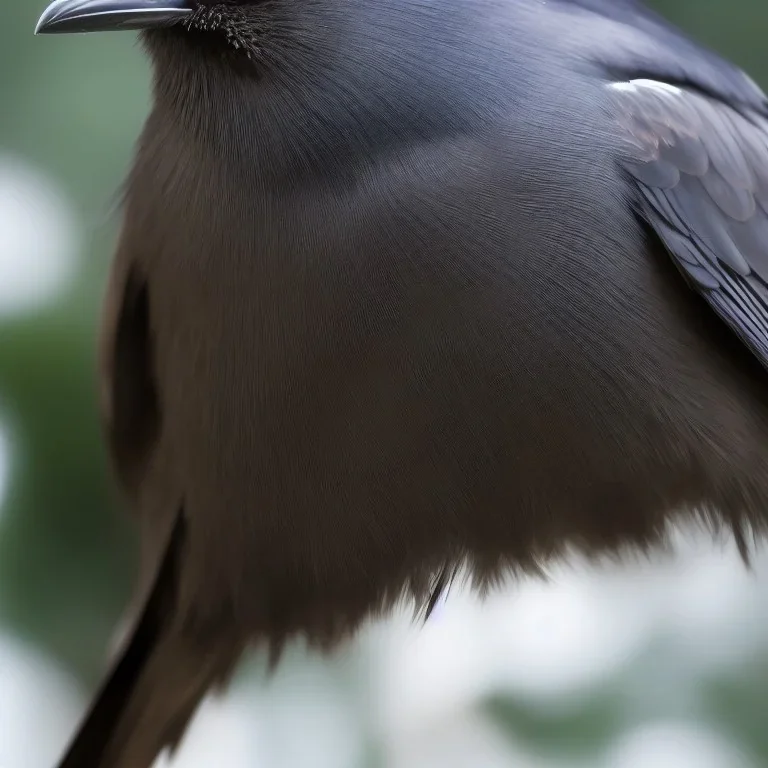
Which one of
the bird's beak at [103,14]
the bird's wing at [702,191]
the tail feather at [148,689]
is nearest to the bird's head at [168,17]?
the bird's beak at [103,14]

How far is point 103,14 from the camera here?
1.18 metres

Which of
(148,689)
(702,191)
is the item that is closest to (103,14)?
(702,191)

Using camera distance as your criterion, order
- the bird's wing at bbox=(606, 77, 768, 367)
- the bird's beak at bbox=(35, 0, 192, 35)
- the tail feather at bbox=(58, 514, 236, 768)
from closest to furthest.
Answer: the bird's beak at bbox=(35, 0, 192, 35) → the bird's wing at bbox=(606, 77, 768, 367) → the tail feather at bbox=(58, 514, 236, 768)

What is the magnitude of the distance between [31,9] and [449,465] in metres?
1.24

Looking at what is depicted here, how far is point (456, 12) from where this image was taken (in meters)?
1.29

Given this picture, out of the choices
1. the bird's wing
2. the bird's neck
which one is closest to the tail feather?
the bird's neck

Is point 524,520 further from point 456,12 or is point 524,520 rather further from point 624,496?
point 456,12

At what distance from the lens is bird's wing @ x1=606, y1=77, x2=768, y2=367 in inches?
51.1

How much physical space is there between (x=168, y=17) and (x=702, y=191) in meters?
0.65

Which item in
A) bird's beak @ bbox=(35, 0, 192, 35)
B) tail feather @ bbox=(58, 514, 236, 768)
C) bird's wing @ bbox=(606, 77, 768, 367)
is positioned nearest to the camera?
bird's beak @ bbox=(35, 0, 192, 35)

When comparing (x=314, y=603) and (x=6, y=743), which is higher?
(x=314, y=603)

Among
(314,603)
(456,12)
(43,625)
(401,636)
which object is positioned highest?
(456,12)

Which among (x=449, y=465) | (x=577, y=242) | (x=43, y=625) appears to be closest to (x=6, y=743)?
(x=43, y=625)

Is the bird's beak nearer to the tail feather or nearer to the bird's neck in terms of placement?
the bird's neck
